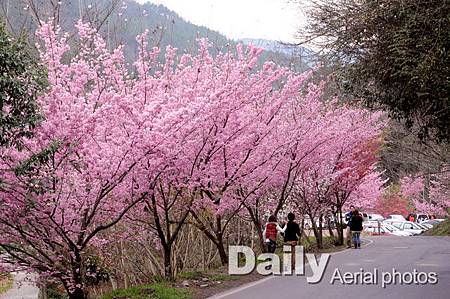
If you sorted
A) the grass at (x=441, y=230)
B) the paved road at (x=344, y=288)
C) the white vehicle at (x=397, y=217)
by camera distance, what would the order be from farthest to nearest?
the white vehicle at (x=397, y=217), the grass at (x=441, y=230), the paved road at (x=344, y=288)

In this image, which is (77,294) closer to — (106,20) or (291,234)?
(291,234)

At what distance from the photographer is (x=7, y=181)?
357 inches

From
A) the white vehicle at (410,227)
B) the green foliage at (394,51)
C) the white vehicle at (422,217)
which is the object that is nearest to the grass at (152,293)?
the green foliage at (394,51)

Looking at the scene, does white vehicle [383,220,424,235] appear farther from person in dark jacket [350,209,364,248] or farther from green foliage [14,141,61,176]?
green foliage [14,141,61,176]

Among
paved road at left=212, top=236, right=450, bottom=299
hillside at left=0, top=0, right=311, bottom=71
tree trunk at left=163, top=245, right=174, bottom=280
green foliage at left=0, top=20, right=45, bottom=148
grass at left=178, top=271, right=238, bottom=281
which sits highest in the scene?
hillside at left=0, top=0, right=311, bottom=71

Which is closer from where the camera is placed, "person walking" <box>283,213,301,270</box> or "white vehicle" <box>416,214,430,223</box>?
"person walking" <box>283,213,301,270</box>

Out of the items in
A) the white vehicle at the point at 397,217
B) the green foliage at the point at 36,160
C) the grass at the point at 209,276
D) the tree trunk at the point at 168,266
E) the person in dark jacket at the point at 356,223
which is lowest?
the grass at the point at 209,276

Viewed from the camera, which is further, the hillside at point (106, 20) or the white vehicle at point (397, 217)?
the white vehicle at point (397, 217)

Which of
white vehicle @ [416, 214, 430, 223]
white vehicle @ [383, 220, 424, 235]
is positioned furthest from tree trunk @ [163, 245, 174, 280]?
white vehicle @ [416, 214, 430, 223]

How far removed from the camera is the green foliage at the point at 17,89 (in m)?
7.58

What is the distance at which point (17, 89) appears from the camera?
7.70 meters

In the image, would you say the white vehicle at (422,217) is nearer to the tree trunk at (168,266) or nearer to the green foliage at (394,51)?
the tree trunk at (168,266)

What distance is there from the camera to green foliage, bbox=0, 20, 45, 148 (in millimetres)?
7582

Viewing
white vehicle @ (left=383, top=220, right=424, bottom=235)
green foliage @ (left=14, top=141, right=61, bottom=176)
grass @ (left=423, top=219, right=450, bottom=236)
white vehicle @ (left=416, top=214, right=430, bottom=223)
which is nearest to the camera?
green foliage @ (left=14, top=141, right=61, bottom=176)
